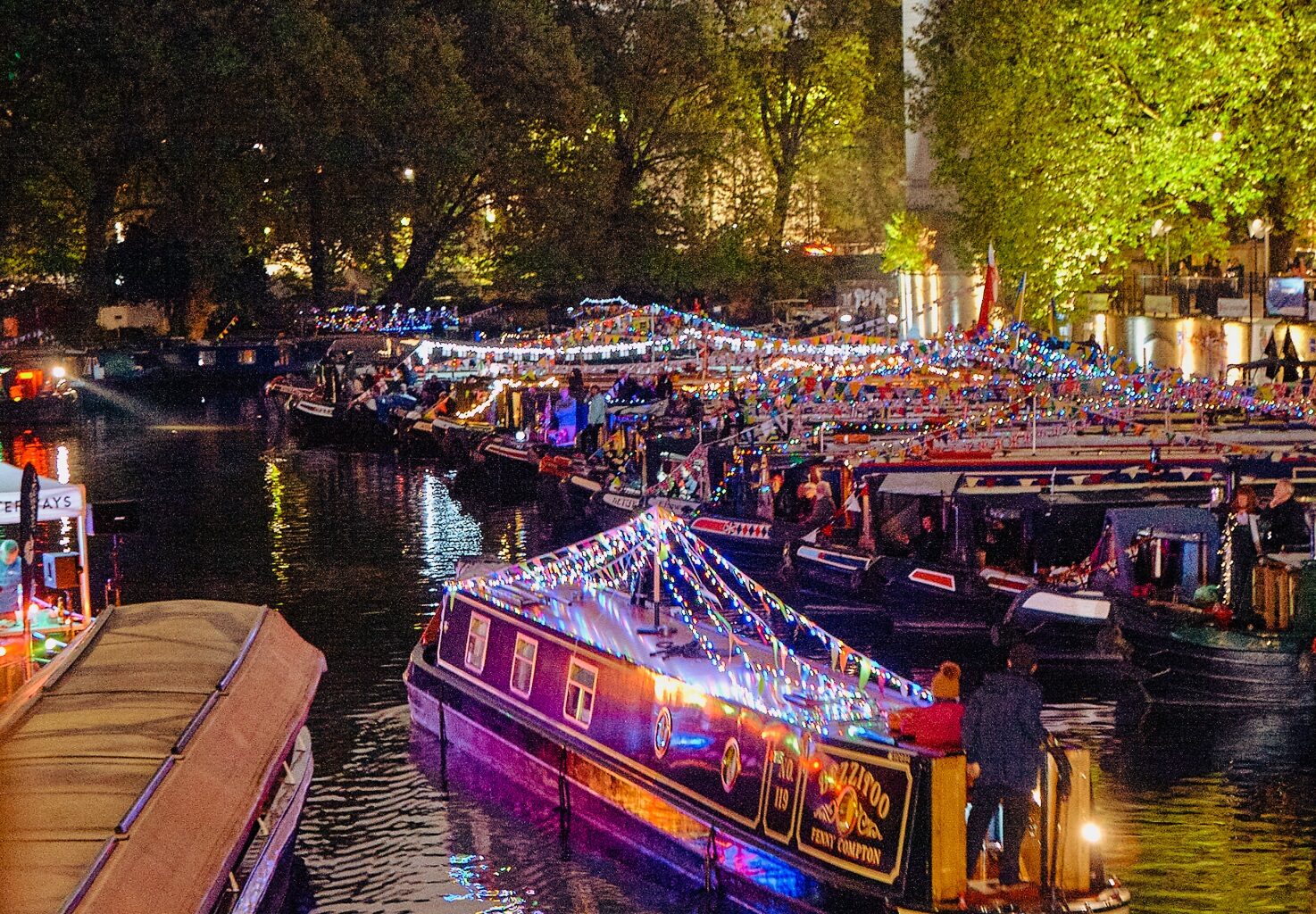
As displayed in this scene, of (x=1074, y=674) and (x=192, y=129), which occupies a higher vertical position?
(x=192, y=129)

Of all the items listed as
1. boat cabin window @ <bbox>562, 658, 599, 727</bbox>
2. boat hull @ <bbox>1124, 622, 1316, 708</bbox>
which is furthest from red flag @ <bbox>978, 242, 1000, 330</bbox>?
boat cabin window @ <bbox>562, 658, 599, 727</bbox>

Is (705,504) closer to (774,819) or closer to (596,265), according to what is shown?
(774,819)

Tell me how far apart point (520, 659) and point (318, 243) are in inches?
2305

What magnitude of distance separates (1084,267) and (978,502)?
52.5 feet

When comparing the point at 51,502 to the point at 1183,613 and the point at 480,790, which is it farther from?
the point at 1183,613

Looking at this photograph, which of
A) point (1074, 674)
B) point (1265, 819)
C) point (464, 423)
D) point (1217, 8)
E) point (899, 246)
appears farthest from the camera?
point (899, 246)

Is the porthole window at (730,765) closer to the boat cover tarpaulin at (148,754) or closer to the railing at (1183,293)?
the boat cover tarpaulin at (148,754)

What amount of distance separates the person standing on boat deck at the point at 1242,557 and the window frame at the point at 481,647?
9.61 m

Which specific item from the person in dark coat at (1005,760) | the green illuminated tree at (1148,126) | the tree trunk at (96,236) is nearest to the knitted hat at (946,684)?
the person in dark coat at (1005,760)

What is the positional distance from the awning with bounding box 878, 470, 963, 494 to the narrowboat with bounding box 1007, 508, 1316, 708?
329cm

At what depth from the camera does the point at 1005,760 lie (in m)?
12.6

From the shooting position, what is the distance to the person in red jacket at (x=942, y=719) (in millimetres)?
13336

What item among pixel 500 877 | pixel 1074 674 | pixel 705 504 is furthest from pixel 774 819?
pixel 705 504

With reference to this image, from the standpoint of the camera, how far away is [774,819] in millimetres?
14258
